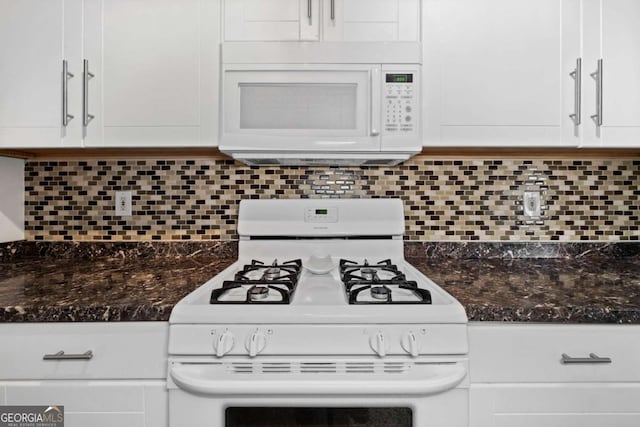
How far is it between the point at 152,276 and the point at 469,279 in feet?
3.60

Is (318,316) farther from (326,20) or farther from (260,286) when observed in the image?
(326,20)

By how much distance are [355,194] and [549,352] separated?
3.12ft

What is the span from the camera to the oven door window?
97cm

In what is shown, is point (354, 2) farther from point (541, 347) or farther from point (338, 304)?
point (541, 347)

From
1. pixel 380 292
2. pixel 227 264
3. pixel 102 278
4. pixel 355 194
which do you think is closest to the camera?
pixel 380 292

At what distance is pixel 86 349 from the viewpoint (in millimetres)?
993

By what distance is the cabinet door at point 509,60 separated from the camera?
140 centimetres

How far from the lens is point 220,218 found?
68.1 inches

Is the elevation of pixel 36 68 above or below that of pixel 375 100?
above

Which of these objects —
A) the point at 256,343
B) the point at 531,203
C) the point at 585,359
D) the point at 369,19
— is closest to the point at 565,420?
the point at 585,359

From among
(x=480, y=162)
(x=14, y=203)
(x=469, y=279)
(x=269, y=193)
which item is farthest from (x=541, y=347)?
(x=14, y=203)

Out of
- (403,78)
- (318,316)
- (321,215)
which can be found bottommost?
(318,316)

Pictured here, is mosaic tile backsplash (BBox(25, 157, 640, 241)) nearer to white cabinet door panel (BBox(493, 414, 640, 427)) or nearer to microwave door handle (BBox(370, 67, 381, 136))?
microwave door handle (BBox(370, 67, 381, 136))

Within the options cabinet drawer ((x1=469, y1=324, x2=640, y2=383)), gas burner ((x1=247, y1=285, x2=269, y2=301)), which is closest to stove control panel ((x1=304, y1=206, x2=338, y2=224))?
gas burner ((x1=247, y1=285, x2=269, y2=301))
